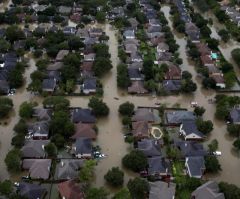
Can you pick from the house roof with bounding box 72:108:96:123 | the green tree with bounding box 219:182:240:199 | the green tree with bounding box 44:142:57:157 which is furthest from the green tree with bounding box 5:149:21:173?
the green tree with bounding box 219:182:240:199

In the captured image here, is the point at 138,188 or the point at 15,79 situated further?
the point at 15,79

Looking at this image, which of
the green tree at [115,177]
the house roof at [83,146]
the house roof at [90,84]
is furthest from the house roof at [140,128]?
the house roof at [90,84]

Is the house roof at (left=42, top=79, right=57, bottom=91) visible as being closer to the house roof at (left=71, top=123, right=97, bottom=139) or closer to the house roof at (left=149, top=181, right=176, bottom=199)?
the house roof at (left=71, top=123, right=97, bottom=139)

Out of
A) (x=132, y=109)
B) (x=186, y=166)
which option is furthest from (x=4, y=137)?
(x=186, y=166)

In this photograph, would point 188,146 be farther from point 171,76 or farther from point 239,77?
point 239,77

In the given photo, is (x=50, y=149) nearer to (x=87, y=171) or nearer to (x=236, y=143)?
(x=87, y=171)

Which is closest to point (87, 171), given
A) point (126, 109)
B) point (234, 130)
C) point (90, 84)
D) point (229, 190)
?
point (126, 109)
